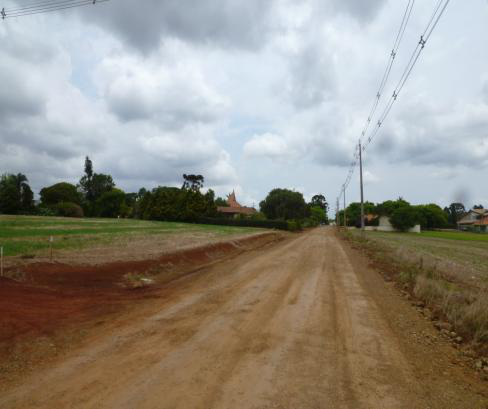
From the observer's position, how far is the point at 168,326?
6.99 meters

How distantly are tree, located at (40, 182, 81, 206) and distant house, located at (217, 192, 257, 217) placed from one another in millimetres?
38992

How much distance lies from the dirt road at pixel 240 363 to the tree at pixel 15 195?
75526 millimetres

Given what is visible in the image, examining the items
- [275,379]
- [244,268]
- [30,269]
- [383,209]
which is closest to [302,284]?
[244,268]

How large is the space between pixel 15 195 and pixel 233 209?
6115 centimetres

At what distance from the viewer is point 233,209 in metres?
113

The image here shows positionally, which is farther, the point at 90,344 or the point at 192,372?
the point at 90,344

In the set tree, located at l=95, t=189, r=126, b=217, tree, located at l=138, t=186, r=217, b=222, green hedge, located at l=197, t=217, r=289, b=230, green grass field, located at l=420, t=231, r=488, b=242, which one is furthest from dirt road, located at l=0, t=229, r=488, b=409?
tree, located at l=95, t=189, r=126, b=217

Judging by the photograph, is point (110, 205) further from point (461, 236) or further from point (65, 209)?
point (461, 236)

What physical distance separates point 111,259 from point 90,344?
360 inches

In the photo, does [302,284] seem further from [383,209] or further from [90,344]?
[383,209]

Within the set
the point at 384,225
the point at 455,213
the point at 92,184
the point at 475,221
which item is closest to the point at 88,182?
the point at 92,184

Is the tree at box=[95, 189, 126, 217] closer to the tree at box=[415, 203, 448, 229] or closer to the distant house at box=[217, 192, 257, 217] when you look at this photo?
the distant house at box=[217, 192, 257, 217]

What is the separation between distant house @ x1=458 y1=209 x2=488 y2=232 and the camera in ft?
316

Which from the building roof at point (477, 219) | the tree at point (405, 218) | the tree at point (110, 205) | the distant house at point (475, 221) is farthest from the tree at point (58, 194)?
the building roof at point (477, 219)
